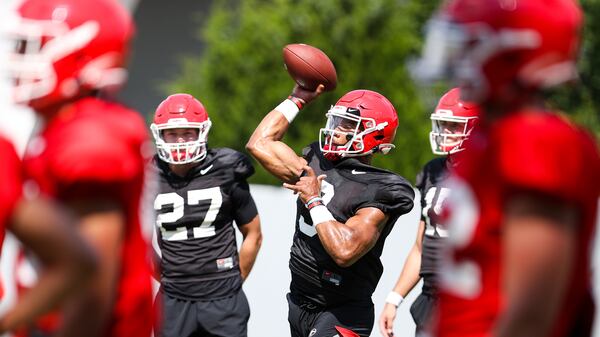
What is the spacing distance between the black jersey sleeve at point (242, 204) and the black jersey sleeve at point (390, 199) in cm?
83

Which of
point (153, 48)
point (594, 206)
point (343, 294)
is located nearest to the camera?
point (594, 206)

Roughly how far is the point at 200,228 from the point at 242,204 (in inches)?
10.1

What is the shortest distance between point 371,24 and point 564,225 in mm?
8362

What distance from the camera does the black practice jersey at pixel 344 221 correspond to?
466 centimetres

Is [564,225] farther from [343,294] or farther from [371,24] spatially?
[371,24]

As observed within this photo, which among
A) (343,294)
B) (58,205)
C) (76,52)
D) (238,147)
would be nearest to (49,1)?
(76,52)

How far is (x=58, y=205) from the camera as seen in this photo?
87.0 inches

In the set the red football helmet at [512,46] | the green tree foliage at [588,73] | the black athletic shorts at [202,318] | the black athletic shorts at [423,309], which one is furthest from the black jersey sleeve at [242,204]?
the green tree foliage at [588,73]

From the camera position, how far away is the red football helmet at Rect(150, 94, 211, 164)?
16.8ft

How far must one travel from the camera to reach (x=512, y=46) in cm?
213

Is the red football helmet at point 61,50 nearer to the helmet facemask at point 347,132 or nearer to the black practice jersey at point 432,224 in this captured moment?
the helmet facemask at point 347,132

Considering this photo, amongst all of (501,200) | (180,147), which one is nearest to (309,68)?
(180,147)

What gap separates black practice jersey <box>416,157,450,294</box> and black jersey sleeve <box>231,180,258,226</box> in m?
0.92

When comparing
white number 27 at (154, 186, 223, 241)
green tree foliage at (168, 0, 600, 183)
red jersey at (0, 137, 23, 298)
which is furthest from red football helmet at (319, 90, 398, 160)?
green tree foliage at (168, 0, 600, 183)
